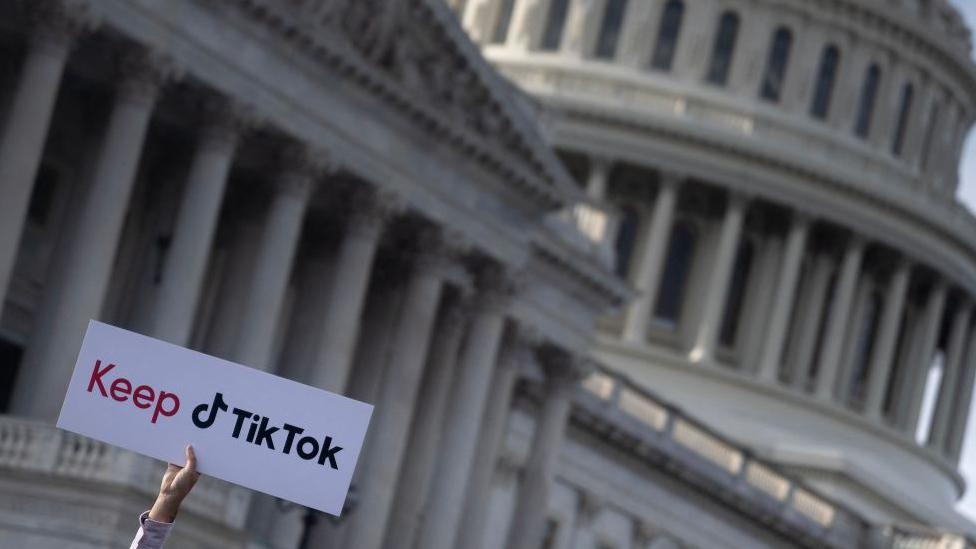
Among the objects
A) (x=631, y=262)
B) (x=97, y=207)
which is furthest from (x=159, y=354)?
(x=631, y=262)

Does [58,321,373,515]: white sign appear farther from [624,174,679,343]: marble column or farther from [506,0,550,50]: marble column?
[506,0,550,50]: marble column

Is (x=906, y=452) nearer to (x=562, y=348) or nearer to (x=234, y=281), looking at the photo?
(x=562, y=348)

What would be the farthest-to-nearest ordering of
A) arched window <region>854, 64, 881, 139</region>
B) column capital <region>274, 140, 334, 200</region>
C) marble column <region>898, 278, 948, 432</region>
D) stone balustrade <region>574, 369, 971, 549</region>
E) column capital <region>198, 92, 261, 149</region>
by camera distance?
arched window <region>854, 64, 881, 139</region> → marble column <region>898, 278, 948, 432</region> → stone balustrade <region>574, 369, 971, 549</region> → column capital <region>274, 140, 334, 200</region> → column capital <region>198, 92, 261, 149</region>

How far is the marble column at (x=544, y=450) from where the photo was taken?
5769cm

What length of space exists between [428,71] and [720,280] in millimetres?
45447

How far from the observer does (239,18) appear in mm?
44250

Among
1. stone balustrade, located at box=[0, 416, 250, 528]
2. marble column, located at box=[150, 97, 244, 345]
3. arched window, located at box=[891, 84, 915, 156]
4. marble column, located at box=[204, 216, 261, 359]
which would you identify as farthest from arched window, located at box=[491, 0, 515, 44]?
stone balustrade, located at box=[0, 416, 250, 528]

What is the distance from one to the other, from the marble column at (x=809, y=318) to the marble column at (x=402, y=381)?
4518cm

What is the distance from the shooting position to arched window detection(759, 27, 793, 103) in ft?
318

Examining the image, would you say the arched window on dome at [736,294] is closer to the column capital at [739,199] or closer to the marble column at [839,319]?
the column capital at [739,199]

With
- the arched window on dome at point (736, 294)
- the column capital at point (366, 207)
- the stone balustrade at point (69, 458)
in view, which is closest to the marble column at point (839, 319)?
the arched window on dome at point (736, 294)

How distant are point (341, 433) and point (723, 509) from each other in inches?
2323

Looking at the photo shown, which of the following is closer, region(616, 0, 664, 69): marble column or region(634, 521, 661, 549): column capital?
region(634, 521, 661, 549): column capital

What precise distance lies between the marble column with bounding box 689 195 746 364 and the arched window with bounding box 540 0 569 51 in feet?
29.6
